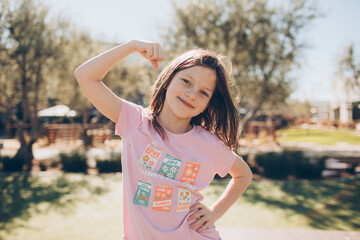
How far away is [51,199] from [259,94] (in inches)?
279

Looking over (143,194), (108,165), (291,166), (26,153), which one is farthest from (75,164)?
(143,194)

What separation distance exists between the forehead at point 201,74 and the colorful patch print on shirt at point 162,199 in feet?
2.07

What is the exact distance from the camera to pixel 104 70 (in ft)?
5.09

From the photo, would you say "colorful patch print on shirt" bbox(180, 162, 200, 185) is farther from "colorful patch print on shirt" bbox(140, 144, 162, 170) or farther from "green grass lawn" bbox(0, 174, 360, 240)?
"green grass lawn" bbox(0, 174, 360, 240)

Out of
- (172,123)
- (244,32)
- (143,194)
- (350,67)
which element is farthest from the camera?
(350,67)

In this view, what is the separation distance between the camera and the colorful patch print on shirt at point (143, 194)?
148 centimetres

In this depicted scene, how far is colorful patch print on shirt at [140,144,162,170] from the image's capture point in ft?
5.03

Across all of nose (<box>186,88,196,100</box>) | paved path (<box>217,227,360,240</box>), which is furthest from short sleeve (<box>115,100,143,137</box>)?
paved path (<box>217,227,360,240</box>)

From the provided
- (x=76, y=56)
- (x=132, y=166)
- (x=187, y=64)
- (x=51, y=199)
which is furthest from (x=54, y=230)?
(x=76, y=56)

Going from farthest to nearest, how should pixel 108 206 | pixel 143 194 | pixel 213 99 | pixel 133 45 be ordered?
pixel 108 206
pixel 213 99
pixel 133 45
pixel 143 194

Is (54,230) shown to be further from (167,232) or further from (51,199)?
(167,232)

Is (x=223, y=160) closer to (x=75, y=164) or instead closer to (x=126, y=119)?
(x=126, y=119)

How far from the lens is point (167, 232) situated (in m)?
1.45

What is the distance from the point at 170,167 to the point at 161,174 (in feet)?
0.21
